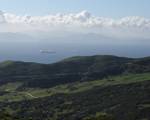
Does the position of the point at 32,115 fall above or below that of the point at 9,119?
below

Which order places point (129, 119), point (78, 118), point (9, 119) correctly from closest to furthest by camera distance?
1. point (9, 119)
2. point (129, 119)
3. point (78, 118)

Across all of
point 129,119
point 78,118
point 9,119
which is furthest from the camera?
point 78,118

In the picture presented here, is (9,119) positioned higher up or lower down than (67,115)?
higher up

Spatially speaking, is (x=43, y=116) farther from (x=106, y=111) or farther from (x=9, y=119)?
(x=9, y=119)

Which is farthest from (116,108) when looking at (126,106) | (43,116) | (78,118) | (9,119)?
(9,119)

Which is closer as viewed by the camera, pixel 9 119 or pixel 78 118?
pixel 9 119

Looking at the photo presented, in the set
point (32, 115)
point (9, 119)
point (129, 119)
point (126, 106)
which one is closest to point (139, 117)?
point (129, 119)

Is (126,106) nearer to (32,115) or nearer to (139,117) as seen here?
(139,117)

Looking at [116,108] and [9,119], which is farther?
[116,108]
